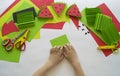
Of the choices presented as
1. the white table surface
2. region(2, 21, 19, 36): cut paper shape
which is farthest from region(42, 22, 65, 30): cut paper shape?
region(2, 21, 19, 36): cut paper shape

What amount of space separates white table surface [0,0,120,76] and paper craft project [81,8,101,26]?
51 mm

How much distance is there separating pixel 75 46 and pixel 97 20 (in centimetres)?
15

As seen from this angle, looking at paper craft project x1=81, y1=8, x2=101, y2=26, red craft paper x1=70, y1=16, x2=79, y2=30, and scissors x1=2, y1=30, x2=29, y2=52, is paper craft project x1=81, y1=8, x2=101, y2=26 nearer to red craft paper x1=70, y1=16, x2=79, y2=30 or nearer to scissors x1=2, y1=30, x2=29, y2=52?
red craft paper x1=70, y1=16, x2=79, y2=30

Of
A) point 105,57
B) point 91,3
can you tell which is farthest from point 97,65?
point 91,3

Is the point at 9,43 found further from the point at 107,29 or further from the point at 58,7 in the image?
the point at 107,29

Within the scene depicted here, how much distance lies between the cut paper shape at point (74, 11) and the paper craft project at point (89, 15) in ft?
0.08

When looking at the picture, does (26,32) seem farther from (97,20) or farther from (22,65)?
(97,20)

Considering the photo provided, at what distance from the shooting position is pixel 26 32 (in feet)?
3.11

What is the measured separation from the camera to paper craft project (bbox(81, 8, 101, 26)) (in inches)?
37.5

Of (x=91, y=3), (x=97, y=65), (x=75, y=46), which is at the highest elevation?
(x=91, y=3)

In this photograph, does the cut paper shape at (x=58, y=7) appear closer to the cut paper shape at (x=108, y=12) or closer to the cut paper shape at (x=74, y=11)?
the cut paper shape at (x=74, y=11)

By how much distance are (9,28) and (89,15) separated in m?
0.36

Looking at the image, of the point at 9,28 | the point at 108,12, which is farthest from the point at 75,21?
the point at 9,28

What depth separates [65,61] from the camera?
3.08ft
